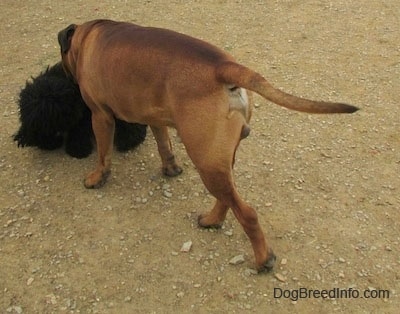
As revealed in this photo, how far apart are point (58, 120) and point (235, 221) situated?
1.42 meters

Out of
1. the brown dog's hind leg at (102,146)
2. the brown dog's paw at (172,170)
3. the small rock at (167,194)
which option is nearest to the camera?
the brown dog's hind leg at (102,146)

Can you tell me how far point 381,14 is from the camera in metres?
5.58

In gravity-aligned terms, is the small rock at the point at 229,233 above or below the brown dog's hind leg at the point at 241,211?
below

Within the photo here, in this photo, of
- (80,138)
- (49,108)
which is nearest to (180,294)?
(80,138)

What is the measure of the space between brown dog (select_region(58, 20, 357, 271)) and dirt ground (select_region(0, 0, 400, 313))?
0.82 ft

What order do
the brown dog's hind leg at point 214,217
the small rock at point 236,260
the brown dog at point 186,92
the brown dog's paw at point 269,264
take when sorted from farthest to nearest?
the brown dog's hind leg at point 214,217
the small rock at point 236,260
the brown dog's paw at point 269,264
the brown dog at point 186,92

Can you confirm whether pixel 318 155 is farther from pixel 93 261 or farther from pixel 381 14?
pixel 381 14

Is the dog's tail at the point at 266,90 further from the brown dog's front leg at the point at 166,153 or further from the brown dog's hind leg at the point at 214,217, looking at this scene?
the brown dog's front leg at the point at 166,153

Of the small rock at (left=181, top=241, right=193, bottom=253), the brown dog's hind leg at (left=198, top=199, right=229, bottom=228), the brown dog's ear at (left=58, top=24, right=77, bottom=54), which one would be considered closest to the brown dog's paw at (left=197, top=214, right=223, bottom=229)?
the brown dog's hind leg at (left=198, top=199, right=229, bottom=228)

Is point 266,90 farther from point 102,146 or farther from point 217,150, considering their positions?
point 102,146

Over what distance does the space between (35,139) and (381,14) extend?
12.9ft

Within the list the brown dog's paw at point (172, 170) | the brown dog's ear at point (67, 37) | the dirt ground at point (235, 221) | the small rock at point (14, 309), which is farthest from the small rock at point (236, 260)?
the brown dog's ear at point (67, 37)

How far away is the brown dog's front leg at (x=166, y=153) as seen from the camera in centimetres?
355

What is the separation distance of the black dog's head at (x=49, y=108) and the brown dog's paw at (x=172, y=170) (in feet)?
2.37
